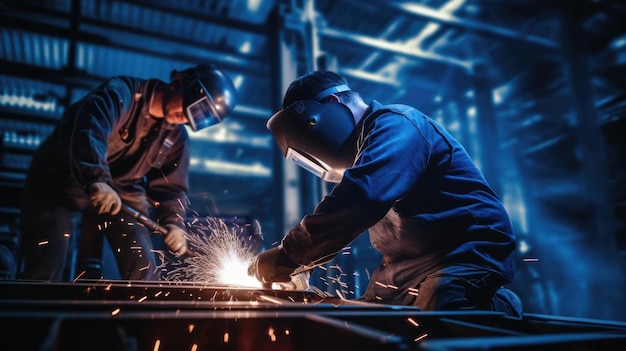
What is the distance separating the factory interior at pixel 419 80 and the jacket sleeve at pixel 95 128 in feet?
3.66

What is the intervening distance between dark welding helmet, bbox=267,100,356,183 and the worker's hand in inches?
62.0

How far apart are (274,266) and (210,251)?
1743mm

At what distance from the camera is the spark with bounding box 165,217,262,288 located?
2.90 m

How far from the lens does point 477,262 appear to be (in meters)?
1.38

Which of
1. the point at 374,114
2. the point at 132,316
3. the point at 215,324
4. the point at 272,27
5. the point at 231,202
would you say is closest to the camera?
the point at 132,316

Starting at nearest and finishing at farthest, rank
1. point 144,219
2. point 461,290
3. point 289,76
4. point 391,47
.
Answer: point 461,290 < point 144,219 < point 289,76 < point 391,47

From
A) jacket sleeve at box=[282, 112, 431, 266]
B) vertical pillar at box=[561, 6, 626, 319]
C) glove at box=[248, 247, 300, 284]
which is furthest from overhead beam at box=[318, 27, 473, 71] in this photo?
glove at box=[248, 247, 300, 284]

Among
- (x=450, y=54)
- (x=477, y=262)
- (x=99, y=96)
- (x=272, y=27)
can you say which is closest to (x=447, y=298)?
(x=477, y=262)

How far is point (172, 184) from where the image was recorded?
124 inches

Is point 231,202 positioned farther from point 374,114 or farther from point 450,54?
point 374,114

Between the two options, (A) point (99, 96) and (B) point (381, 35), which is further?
(B) point (381, 35)

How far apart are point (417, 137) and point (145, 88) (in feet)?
7.00

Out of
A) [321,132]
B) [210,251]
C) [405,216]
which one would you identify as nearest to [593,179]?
[405,216]

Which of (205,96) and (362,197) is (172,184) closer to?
(205,96)
